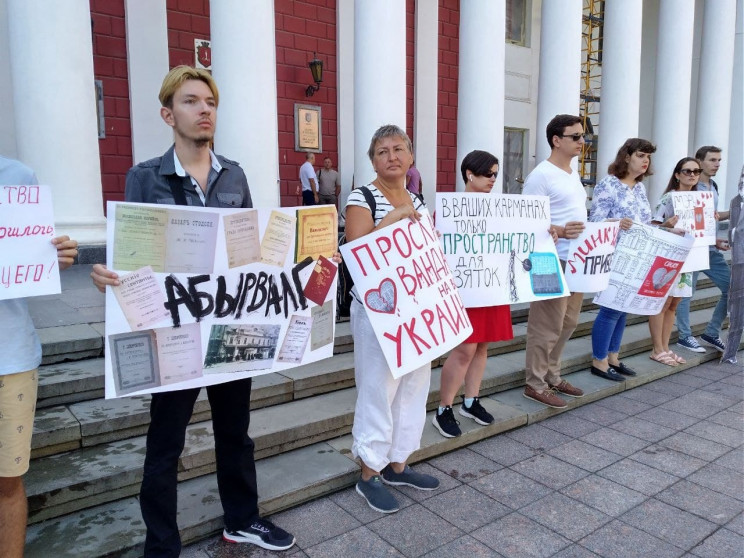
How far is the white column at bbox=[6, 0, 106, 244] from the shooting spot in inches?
205

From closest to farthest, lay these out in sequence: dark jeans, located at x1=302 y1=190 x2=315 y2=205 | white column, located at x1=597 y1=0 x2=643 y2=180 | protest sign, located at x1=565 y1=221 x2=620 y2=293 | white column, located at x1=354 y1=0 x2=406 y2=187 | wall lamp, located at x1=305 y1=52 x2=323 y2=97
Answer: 1. protest sign, located at x1=565 y1=221 x2=620 y2=293
2. white column, located at x1=354 y1=0 x2=406 y2=187
3. white column, located at x1=597 y1=0 x2=643 y2=180
4. wall lamp, located at x1=305 y1=52 x2=323 y2=97
5. dark jeans, located at x1=302 y1=190 x2=315 y2=205

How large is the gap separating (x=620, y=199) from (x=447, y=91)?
8.94m

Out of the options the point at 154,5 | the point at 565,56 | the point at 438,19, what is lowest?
the point at 565,56

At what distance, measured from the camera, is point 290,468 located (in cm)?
325

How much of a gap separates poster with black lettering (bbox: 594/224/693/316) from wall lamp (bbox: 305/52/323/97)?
7121 millimetres

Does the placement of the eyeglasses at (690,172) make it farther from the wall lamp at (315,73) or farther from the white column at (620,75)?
the wall lamp at (315,73)

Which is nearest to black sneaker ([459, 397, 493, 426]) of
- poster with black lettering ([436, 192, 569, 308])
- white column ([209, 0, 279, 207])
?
poster with black lettering ([436, 192, 569, 308])

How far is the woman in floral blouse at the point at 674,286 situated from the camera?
5.41m

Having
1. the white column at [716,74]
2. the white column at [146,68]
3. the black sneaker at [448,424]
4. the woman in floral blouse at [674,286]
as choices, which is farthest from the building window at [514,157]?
the black sneaker at [448,424]

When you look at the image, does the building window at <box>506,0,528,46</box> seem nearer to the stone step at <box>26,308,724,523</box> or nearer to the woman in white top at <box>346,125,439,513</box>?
→ the stone step at <box>26,308,724,523</box>

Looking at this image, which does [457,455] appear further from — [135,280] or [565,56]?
[565,56]

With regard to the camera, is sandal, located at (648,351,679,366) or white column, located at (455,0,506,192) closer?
sandal, located at (648,351,679,366)

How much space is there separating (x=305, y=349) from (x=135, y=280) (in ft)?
2.89

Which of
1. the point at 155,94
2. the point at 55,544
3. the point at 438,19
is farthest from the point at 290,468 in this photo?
the point at 438,19
